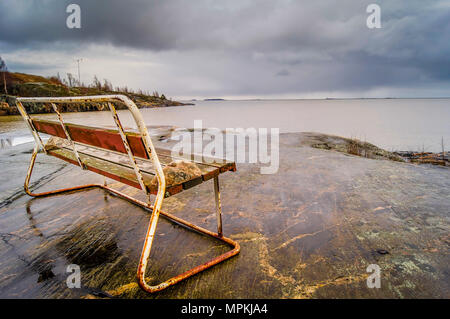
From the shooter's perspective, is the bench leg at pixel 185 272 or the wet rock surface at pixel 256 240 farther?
the wet rock surface at pixel 256 240

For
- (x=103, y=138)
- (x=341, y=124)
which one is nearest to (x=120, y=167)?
(x=103, y=138)

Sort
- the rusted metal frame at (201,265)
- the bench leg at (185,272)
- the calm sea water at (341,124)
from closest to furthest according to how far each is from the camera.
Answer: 1. the bench leg at (185,272)
2. the rusted metal frame at (201,265)
3. the calm sea water at (341,124)

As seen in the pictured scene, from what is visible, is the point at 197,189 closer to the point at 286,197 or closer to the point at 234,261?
the point at 286,197

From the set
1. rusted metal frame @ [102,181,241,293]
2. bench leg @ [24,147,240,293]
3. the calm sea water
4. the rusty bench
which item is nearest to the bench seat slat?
the rusty bench

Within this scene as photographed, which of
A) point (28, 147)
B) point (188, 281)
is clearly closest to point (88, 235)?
point (188, 281)

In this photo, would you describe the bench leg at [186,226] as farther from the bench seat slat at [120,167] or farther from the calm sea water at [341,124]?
the calm sea water at [341,124]

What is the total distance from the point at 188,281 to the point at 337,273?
1.15 metres

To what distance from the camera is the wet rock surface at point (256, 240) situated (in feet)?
5.61

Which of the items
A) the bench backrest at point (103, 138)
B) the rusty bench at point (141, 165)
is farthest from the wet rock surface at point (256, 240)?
the bench backrest at point (103, 138)

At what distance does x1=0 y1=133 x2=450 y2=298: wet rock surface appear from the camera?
171cm

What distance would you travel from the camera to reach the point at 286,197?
3.29 metres

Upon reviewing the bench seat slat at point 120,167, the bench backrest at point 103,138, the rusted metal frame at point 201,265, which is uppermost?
the bench backrest at point 103,138

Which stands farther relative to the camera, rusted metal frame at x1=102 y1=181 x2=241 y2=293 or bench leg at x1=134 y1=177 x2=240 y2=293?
rusted metal frame at x1=102 y1=181 x2=241 y2=293

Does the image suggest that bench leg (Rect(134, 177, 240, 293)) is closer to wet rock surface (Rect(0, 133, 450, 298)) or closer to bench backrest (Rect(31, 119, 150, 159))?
wet rock surface (Rect(0, 133, 450, 298))
